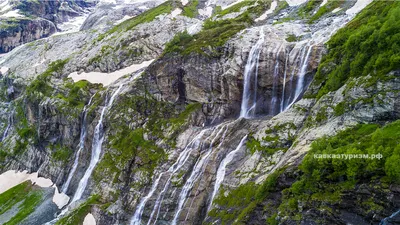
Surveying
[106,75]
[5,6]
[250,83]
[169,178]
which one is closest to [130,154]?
[169,178]

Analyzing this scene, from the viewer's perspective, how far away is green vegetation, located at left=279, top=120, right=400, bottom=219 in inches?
713

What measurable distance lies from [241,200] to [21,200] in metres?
46.3

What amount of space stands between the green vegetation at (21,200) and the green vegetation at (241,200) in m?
36.4

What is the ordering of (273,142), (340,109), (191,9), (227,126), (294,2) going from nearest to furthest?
(340,109)
(273,142)
(227,126)
(294,2)
(191,9)

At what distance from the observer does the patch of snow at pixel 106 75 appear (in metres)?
65.5

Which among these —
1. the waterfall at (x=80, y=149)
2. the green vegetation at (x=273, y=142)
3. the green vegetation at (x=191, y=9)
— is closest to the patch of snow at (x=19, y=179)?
the waterfall at (x=80, y=149)

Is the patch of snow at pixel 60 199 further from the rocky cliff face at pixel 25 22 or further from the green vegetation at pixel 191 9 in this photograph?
the rocky cliff face at pixel 25 22

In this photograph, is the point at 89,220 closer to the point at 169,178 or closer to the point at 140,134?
the point at 169,178

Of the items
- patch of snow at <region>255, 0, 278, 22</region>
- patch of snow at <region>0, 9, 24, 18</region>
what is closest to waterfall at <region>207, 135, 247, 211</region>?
patch of snow at <region>255, 0, 278, 22</region>

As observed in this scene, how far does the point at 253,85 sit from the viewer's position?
45.1 metres

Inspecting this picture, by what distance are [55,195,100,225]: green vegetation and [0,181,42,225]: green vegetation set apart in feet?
Answer: 39.1

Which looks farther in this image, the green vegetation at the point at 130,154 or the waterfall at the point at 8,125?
the waterfall at the point at 8,125

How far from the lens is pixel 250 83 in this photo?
45.2 metres

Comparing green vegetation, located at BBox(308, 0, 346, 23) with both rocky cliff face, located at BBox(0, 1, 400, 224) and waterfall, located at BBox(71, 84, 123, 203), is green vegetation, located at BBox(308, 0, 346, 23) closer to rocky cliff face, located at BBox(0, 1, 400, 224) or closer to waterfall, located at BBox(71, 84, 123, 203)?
rocky cliff face, located at BBox(0, 1, 400, 224)
